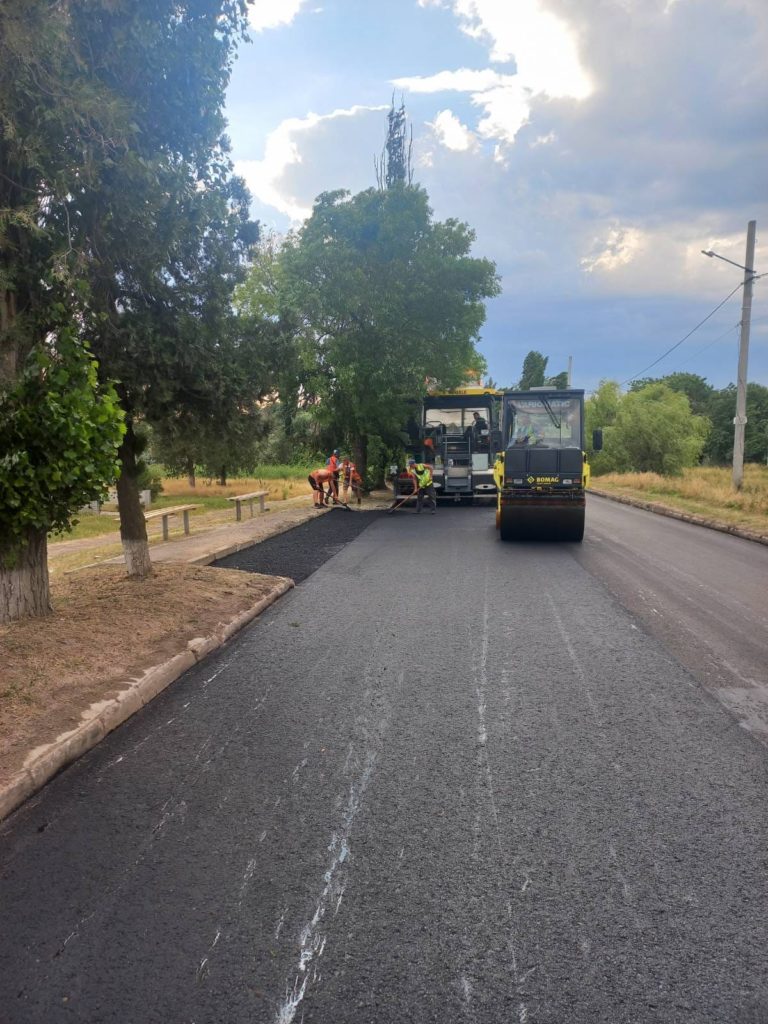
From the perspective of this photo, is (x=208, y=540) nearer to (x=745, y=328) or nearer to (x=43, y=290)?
(x=43, y=290)

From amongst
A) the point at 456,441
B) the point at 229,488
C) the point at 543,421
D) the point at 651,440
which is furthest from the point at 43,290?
the point at 651,440

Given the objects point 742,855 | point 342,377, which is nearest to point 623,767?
point 742,855

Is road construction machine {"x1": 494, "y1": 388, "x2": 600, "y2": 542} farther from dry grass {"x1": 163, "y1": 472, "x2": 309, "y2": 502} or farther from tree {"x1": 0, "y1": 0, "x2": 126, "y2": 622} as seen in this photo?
dry grass {"x1": 163, "y1": 472, "x2": 309, "y2": 502}

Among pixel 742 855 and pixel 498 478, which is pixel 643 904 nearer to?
pixel 742 855

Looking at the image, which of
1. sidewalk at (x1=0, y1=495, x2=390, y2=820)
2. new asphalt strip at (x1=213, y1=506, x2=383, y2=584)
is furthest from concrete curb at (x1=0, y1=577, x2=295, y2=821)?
new asphalt strip at (x1=213, y1=506, x2=383, y2=584)

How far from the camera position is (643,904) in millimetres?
2809

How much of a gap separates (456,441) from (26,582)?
17.6 metres

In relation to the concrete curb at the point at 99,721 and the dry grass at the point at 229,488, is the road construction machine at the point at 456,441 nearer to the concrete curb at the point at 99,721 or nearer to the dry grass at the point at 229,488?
the dry grass at the point at 229,488

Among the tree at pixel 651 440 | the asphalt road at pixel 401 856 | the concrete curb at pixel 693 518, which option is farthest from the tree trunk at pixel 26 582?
the tree at pixel 651 440

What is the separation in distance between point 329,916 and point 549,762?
1750 millimetres

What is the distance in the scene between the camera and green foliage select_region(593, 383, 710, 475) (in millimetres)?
49562

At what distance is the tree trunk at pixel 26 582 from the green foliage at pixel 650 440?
4652 centimetres

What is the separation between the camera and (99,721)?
14.7 feet

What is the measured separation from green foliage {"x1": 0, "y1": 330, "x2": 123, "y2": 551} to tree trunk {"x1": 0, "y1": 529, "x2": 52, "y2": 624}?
399 millimetres
